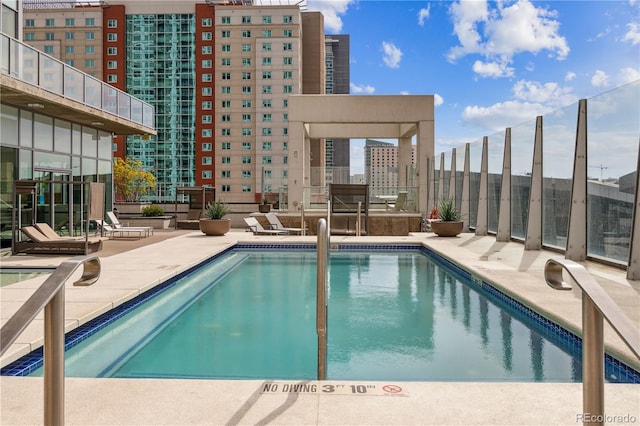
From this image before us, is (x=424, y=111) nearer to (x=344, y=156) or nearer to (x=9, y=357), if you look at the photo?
(x=9, y=357)

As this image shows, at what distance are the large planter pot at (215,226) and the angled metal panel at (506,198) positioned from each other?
8017 millimetres

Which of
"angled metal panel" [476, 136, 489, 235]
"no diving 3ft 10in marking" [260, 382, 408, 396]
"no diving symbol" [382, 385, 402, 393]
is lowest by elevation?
"no diving 3ft 10in marking" [260, 382, 408, 396]

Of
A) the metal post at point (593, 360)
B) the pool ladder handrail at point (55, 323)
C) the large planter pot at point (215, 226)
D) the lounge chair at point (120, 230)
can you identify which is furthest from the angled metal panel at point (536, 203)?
the lounge chair at point (120, 230)

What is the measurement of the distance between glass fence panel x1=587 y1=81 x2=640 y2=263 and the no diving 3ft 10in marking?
628 centimetres

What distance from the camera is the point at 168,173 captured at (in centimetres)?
6012

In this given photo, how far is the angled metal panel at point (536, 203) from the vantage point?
424 inches

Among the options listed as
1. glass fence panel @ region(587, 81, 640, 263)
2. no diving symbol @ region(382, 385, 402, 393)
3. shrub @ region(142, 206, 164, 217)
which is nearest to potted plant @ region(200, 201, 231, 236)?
shrub @ region(142, 206, 164, 217)

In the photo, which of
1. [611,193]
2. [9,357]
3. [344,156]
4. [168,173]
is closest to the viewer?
[9,357]

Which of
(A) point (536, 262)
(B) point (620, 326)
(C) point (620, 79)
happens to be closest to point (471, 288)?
(A) point (536, 262)

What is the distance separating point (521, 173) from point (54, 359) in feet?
38.8

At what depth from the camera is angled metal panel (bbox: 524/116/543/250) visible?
10.8 meters

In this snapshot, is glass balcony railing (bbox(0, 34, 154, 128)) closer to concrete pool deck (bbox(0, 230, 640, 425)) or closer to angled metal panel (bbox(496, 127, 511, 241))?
concrete pool deck (bbox(0, 230, 640, 425))

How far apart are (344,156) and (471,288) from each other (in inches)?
5094

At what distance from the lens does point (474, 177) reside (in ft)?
50.9
